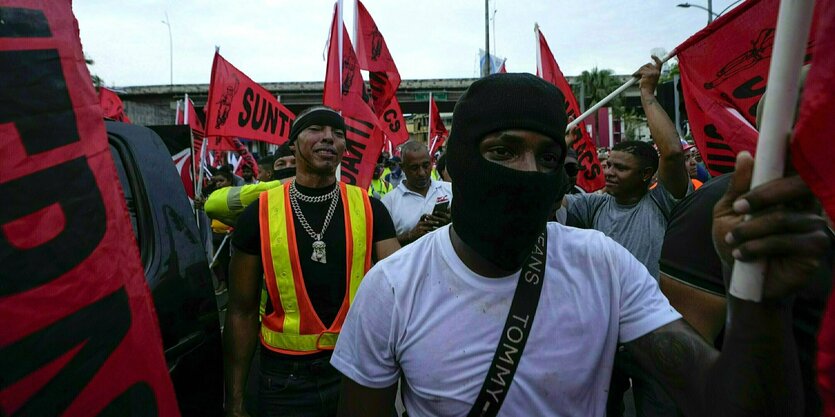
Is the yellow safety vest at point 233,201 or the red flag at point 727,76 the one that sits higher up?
the red flag at point 727,76

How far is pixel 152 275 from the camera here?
1.87 metres

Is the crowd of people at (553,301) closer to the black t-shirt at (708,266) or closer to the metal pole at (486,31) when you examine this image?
the black t-shirt at (708,266)

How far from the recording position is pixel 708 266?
175 centimetres

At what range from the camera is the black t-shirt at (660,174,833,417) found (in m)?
1.43

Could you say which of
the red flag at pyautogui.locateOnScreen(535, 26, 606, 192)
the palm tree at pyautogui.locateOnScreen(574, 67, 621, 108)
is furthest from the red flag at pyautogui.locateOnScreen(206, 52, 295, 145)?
the palm tree at pyautogui.locateOnScreen(574, 67, 621, 108)

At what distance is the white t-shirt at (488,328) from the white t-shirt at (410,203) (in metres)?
2.97

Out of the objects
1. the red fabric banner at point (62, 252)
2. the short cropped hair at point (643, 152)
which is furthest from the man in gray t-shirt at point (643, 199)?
the red fabric banner at point (62, 252)

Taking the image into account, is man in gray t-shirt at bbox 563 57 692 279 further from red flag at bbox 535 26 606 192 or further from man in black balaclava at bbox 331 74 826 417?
man in black balaclava at bbox 331 74 826 417

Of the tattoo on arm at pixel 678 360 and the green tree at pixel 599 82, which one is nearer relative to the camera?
the tattoo on arm at pixel 678 360

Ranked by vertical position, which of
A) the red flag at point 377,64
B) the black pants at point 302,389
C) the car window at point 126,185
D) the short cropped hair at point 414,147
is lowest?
the black pants at point 302,389

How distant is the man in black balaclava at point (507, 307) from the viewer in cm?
133

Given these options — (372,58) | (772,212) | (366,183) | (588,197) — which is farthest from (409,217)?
(772,212)

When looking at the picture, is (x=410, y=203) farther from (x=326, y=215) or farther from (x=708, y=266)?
(x=708, y=266)

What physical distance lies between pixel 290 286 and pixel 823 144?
7.20 feet
